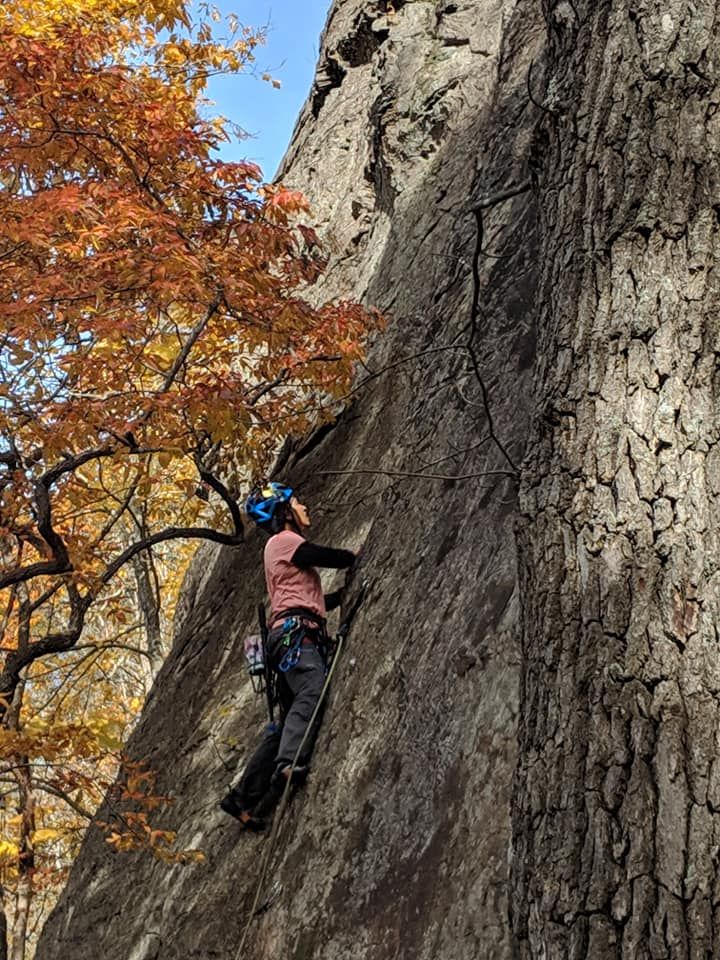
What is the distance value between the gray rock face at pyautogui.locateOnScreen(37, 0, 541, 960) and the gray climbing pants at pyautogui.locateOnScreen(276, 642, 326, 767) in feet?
0.49

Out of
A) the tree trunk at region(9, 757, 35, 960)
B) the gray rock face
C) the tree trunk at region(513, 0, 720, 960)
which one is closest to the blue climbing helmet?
the gray rock face

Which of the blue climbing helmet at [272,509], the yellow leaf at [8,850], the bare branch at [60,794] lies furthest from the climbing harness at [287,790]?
the yellow leaf at [8,850]

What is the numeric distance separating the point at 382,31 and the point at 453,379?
330 inches

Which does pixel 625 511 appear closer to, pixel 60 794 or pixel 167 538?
pixel 60 794

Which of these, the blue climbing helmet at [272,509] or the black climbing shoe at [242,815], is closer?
the black climbing shoe at [242,815]

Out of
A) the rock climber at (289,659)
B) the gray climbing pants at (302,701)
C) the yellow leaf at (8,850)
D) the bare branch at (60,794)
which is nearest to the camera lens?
the gray climbing pants at (302,701)

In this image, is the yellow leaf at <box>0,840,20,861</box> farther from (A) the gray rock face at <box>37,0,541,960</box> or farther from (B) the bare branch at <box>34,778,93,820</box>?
(B) the bare branch at <box>34,778,93,820</box>

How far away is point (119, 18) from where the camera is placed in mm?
12055

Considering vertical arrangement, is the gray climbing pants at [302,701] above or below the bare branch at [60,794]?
above

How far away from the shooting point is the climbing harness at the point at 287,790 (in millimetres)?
5859

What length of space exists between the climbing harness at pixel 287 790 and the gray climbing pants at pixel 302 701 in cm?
4

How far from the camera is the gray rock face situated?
193 inches

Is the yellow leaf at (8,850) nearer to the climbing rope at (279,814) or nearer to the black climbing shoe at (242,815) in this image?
the black climbing shoe at (242,815)

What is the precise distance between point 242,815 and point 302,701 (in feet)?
3.05
